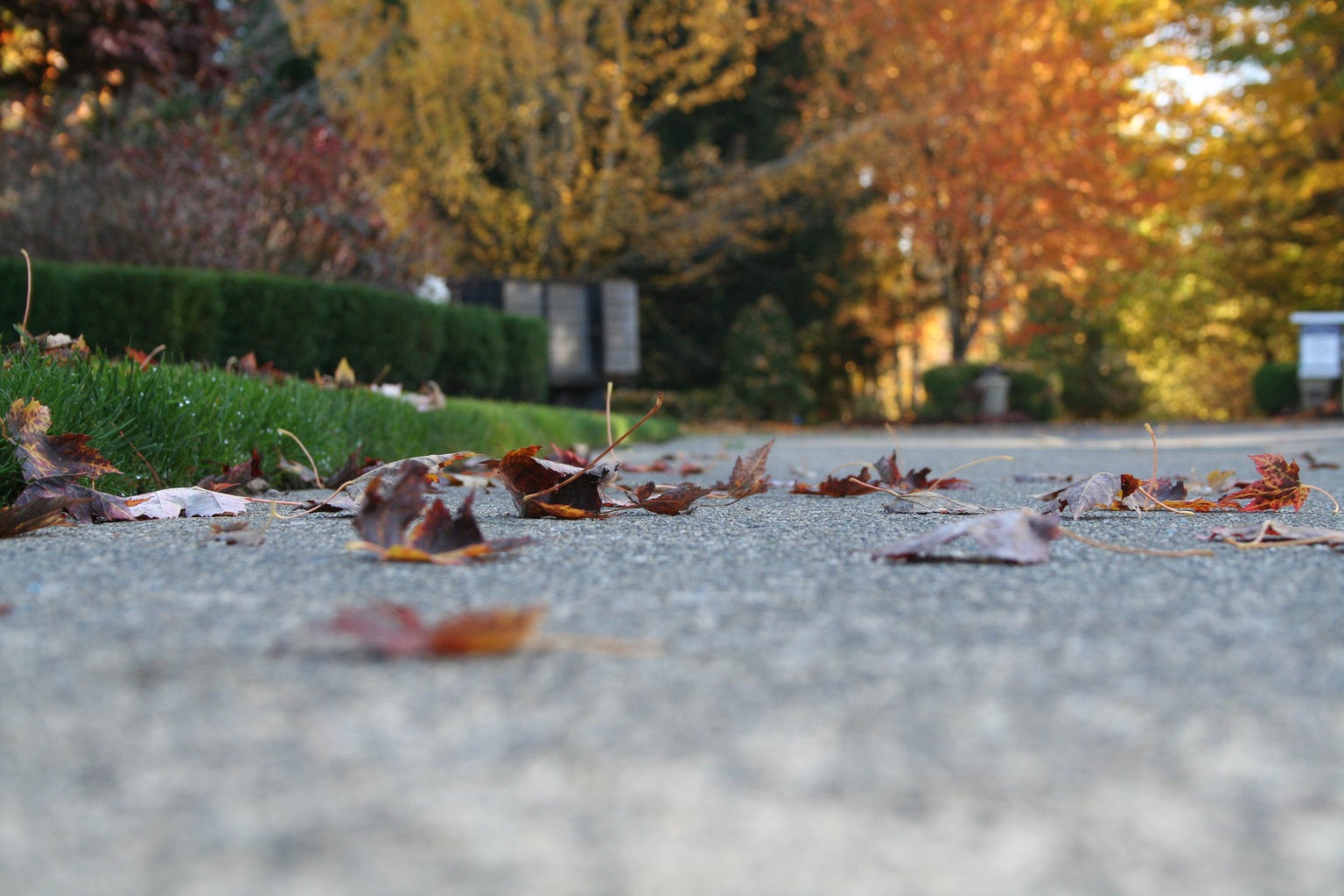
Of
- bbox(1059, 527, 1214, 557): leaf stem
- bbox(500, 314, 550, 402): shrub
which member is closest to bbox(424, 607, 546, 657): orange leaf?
bbox(1059, 527, 1214, 557): leaf stem

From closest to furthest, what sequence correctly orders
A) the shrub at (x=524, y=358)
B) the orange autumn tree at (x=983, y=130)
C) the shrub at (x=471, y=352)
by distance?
the shrub at (x=471, y=352)
the shrub at (x=524, y=358)
the orange autumn tree at (x=983, y=130)

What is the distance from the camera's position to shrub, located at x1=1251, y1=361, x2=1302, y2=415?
15.1 meters

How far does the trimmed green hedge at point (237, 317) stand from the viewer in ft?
16.2

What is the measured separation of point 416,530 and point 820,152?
12526mm

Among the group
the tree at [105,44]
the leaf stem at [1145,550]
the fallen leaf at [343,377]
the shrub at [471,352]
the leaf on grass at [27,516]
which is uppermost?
the tree at [105,44]

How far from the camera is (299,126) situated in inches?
441

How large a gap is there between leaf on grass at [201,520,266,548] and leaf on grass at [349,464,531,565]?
0.24 meters

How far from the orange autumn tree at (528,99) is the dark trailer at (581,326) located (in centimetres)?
89

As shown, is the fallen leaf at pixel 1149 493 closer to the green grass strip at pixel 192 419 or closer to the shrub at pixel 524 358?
the green grass strip at pixel 192 419

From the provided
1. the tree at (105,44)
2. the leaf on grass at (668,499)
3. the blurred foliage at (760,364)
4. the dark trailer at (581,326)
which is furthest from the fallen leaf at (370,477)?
the blurred foliage at (760,364)

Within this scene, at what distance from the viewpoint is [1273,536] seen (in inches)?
67.9

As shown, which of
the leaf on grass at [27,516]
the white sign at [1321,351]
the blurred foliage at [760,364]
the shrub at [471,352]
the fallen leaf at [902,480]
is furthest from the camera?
the blurred foliage at [760,364]

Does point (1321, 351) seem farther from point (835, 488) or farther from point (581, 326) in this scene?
point (835, 488)

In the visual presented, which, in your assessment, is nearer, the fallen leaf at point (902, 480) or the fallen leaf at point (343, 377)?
the fallen leaf at point (902, 480)
